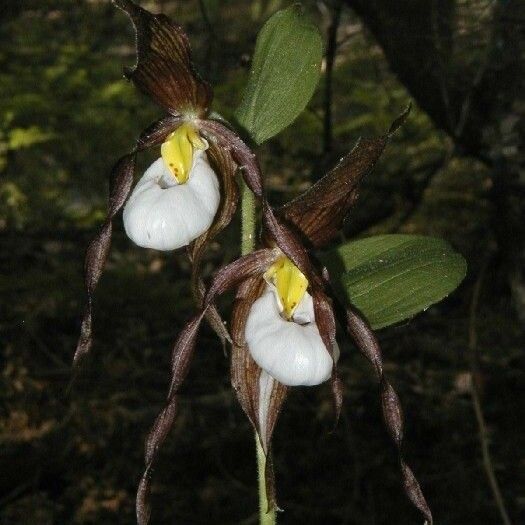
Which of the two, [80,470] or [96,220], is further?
[96,220]

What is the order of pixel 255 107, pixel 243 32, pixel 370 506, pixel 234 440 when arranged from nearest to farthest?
pixel 255 107
pixel 370 506
pixel 234 440
pixel 243 32

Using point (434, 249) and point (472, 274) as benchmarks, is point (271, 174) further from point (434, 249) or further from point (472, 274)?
point (434, 249)

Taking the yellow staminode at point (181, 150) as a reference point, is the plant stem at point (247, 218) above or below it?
below

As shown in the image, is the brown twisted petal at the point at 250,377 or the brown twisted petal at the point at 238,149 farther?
the brown twisted petal at the point at 250,377

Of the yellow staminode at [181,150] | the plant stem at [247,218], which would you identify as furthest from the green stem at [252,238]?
the yellow staminode at [181,150]

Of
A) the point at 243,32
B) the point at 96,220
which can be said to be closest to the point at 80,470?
the point at 96,220

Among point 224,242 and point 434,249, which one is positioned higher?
point 434,249

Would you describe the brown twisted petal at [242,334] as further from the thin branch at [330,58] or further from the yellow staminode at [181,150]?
the thin branch at [330,58]
